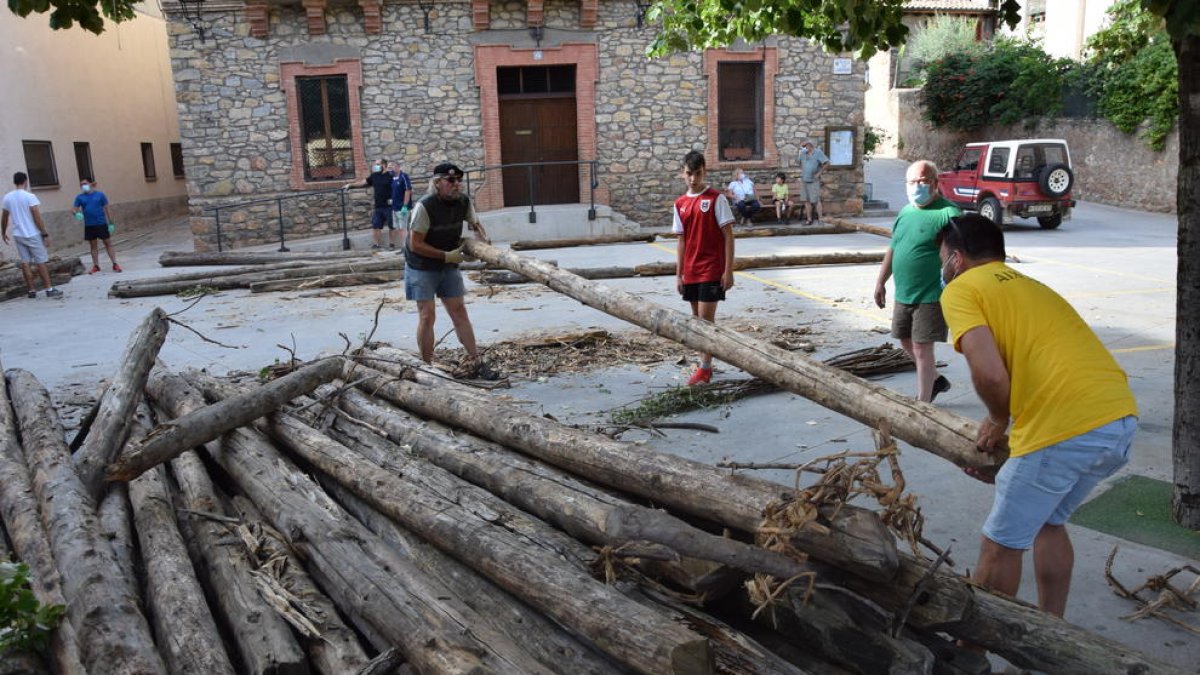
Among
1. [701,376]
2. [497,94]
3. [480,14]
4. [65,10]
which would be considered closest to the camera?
[65,10]

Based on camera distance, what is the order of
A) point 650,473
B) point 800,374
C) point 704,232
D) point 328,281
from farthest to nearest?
point 328,281
point 704,232
point 800,374
point 650,473

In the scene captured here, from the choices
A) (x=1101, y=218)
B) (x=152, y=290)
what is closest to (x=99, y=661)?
(x=152, y=290)

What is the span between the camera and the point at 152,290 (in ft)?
45.2

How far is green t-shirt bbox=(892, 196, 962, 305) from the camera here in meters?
6.29

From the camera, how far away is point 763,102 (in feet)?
71.7

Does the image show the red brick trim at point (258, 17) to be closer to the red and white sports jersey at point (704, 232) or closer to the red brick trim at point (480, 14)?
the red brick trim at point (480, 14)

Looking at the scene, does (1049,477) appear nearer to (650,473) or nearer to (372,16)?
(650,473)

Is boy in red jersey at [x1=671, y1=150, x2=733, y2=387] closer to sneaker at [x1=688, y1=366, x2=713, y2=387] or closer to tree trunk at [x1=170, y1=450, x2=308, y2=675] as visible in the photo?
sneaker at [x1=688, y1=366, x2=713, y2=387]

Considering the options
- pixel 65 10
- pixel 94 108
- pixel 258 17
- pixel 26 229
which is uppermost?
pixel 258 17

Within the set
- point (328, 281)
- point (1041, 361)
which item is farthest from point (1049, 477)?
point (328, 281)

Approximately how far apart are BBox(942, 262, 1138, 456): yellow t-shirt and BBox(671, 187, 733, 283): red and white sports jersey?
13.6 ft

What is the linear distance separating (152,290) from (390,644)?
40.3 ft

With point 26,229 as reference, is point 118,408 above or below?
below

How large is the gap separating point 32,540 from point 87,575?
2.36 ft
